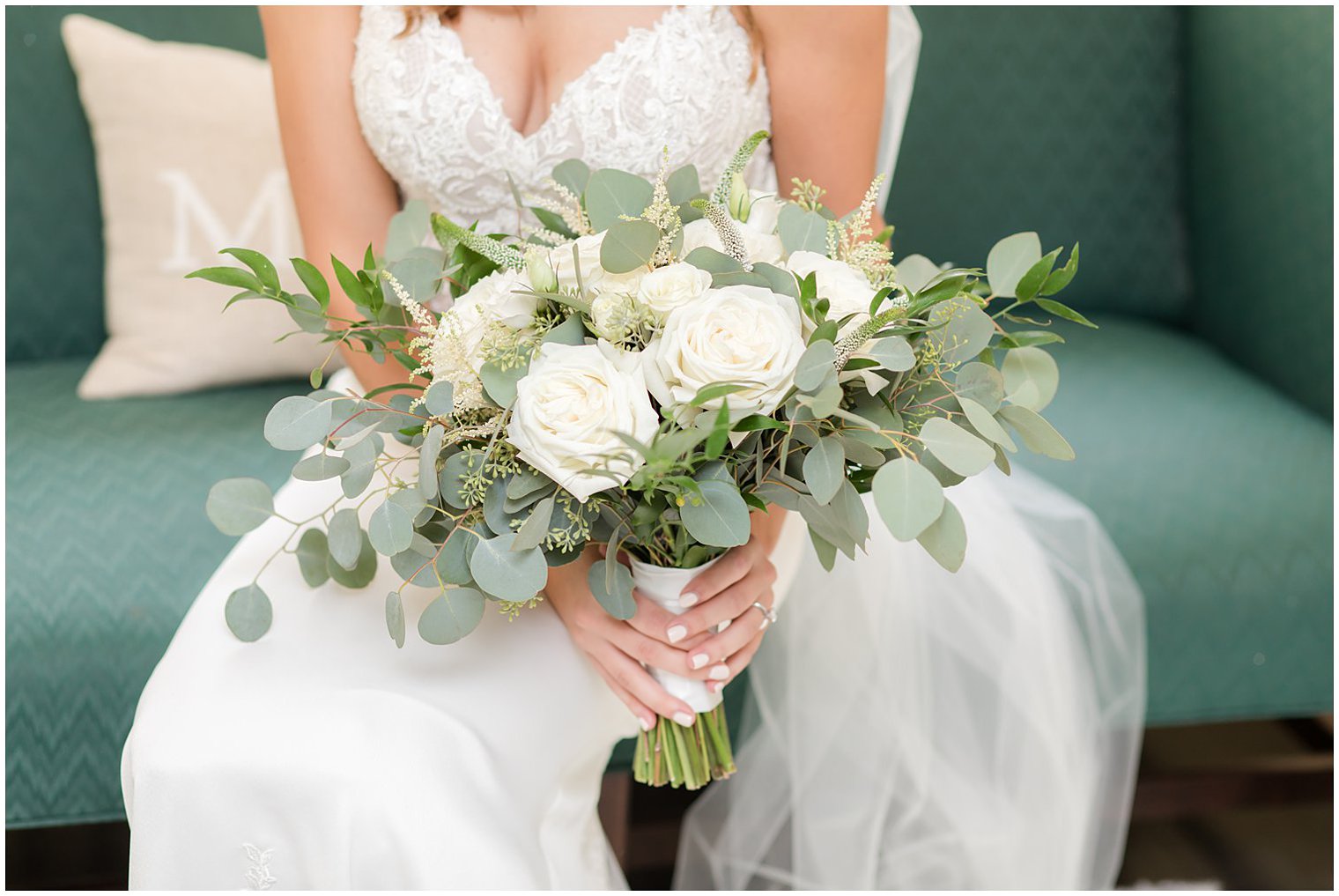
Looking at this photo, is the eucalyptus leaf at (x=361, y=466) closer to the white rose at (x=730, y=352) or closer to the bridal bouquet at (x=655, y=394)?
the bridal bouquet at (x=655, y=394)

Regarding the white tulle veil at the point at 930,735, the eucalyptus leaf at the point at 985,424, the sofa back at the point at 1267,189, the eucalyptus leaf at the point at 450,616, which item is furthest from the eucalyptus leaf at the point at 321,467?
the sofa back at the point at 1267,189

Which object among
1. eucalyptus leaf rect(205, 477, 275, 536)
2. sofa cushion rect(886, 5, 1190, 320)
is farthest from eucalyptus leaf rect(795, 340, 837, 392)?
sofa cushion rect(886, 5, 1190, 320)

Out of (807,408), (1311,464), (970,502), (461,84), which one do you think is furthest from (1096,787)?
(461,84)

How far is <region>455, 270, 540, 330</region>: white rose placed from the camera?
2.46ft

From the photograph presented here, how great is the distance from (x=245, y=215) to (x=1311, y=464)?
5.20 feet

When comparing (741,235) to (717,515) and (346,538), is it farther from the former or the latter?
(346,538)

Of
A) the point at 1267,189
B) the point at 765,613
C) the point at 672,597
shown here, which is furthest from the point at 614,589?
the point at 1267,189

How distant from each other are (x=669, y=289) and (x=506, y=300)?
4.7 inches

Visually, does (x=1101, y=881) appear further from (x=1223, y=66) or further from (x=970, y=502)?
(x=1223, y=66)

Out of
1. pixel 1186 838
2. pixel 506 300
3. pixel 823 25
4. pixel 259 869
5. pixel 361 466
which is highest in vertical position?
pixel 823 25

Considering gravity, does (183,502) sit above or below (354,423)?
below

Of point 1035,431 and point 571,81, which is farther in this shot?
point 571,81

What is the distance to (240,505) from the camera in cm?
85

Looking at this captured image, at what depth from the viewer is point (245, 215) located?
1663 millimetres
